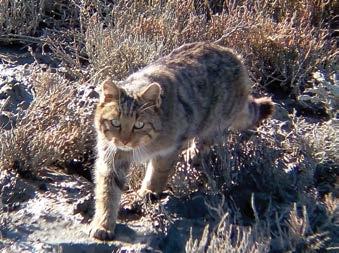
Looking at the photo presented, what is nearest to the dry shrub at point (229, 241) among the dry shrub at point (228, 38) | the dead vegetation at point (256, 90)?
the dead vegetation at point (256, 90)

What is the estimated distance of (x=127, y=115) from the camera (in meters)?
4.62

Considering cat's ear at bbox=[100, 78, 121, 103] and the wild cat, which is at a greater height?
cat's ear at bbox=[100, 78, 121, 103]

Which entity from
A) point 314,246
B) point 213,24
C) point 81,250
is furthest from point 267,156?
point 213,24

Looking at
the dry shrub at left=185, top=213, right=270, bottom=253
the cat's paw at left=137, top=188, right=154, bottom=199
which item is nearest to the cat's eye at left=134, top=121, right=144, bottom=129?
the cat's paw at left=137, top=188, right=154, bottom=199

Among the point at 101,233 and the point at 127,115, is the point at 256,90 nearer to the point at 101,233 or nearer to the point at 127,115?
the point at 127,115

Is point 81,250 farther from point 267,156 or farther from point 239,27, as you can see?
point 239,27

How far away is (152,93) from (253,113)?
1224 mm

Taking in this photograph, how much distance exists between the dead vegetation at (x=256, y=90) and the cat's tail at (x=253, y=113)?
0.09m

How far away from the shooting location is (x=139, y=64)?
6191 millimetres

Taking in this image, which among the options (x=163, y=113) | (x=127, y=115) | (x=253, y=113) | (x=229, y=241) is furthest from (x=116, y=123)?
(x=253, y=113)

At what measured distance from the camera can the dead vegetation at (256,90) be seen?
479 cm

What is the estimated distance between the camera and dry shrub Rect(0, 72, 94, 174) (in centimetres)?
520

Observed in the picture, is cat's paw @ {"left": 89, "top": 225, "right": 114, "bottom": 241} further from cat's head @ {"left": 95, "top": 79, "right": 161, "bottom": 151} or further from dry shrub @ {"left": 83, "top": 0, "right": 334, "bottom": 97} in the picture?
dry shrub @ {"left": 83, "top": 0, "right": 334, "bottom": 97}

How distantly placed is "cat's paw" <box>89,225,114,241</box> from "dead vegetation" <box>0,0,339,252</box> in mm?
469
